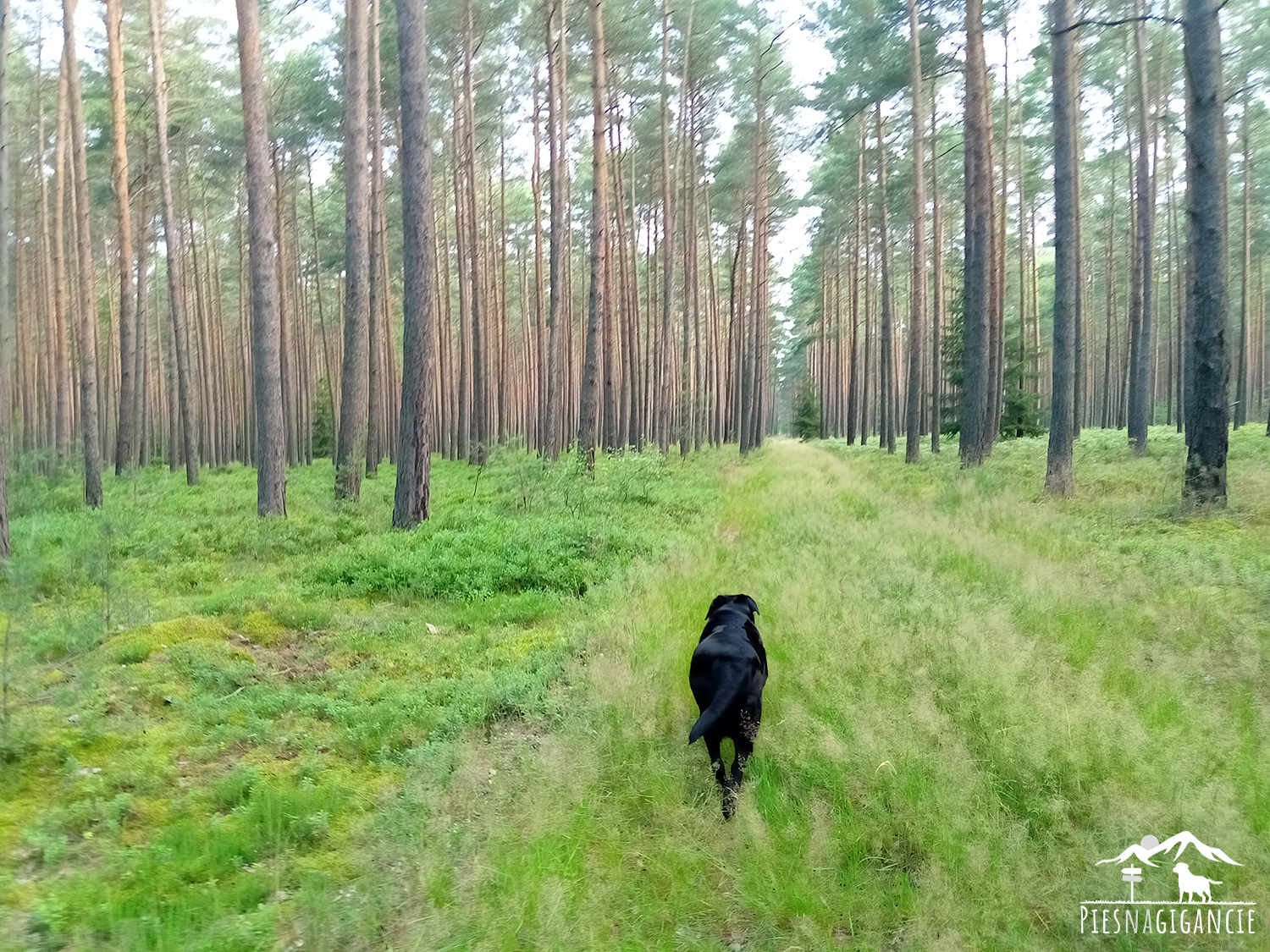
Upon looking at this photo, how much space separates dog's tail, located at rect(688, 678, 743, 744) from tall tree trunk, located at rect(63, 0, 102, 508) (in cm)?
1570

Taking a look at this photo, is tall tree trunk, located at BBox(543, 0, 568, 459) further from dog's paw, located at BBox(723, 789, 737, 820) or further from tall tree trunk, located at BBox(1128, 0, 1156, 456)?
dog's paw, located at BBox(723, 789, 737, 820)

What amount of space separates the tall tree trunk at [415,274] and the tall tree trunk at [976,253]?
36.1 feet

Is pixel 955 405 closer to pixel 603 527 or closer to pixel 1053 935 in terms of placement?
pixel 603 527

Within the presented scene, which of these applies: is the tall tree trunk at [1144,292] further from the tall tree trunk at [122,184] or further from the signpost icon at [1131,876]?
the tall tree trunk at [122,184]

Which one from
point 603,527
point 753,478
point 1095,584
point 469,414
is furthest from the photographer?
point 469,414

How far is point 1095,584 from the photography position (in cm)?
688

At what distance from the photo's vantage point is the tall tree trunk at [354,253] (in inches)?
533

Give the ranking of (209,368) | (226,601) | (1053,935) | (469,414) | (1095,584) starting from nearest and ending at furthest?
(1053,935)
(1095,584)
(226,601)
(469,414)
(209,368)

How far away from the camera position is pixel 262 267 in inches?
482

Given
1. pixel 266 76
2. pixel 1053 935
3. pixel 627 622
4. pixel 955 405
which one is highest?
pixel 266 76

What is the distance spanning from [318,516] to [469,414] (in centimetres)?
1610

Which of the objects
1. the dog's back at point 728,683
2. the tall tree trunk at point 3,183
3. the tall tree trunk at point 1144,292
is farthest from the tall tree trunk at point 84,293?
the tall tree trunk at point 1144,292

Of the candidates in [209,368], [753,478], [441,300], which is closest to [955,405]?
[753,478]

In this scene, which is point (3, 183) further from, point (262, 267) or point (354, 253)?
point (354, 253)
